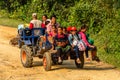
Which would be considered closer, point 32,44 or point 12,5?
point 32,44

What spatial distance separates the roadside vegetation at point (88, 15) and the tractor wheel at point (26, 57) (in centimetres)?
347

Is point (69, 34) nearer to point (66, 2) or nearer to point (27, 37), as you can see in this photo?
point (27, 37)

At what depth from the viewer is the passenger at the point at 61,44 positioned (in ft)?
40.9

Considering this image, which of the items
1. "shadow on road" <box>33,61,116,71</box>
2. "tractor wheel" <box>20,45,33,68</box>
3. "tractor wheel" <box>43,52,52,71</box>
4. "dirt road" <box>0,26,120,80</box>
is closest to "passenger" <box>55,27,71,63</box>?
"tractor wheel" <box>43,52,52,71</box>

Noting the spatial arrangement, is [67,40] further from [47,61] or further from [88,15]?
[88,15]

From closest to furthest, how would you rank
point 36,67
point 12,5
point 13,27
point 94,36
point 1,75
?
point 1,75, point 36,67, point 94,36, point 13,27, point 12,5

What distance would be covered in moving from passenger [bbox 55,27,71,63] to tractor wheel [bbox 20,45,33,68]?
1274mm

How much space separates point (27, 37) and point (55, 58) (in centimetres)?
162

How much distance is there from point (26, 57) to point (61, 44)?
5.16 feet

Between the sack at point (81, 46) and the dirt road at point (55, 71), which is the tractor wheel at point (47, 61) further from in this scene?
the sack at point (81, 46)

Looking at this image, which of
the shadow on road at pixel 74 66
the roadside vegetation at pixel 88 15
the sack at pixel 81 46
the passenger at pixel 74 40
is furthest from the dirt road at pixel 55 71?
the roadside vegetation at pixel 88 15

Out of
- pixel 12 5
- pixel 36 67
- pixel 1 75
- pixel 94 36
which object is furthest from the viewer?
pixel 12 5

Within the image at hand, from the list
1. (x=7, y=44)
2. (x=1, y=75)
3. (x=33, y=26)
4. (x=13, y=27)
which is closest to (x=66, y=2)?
(x=13, y=27)

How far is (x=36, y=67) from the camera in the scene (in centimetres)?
1364
